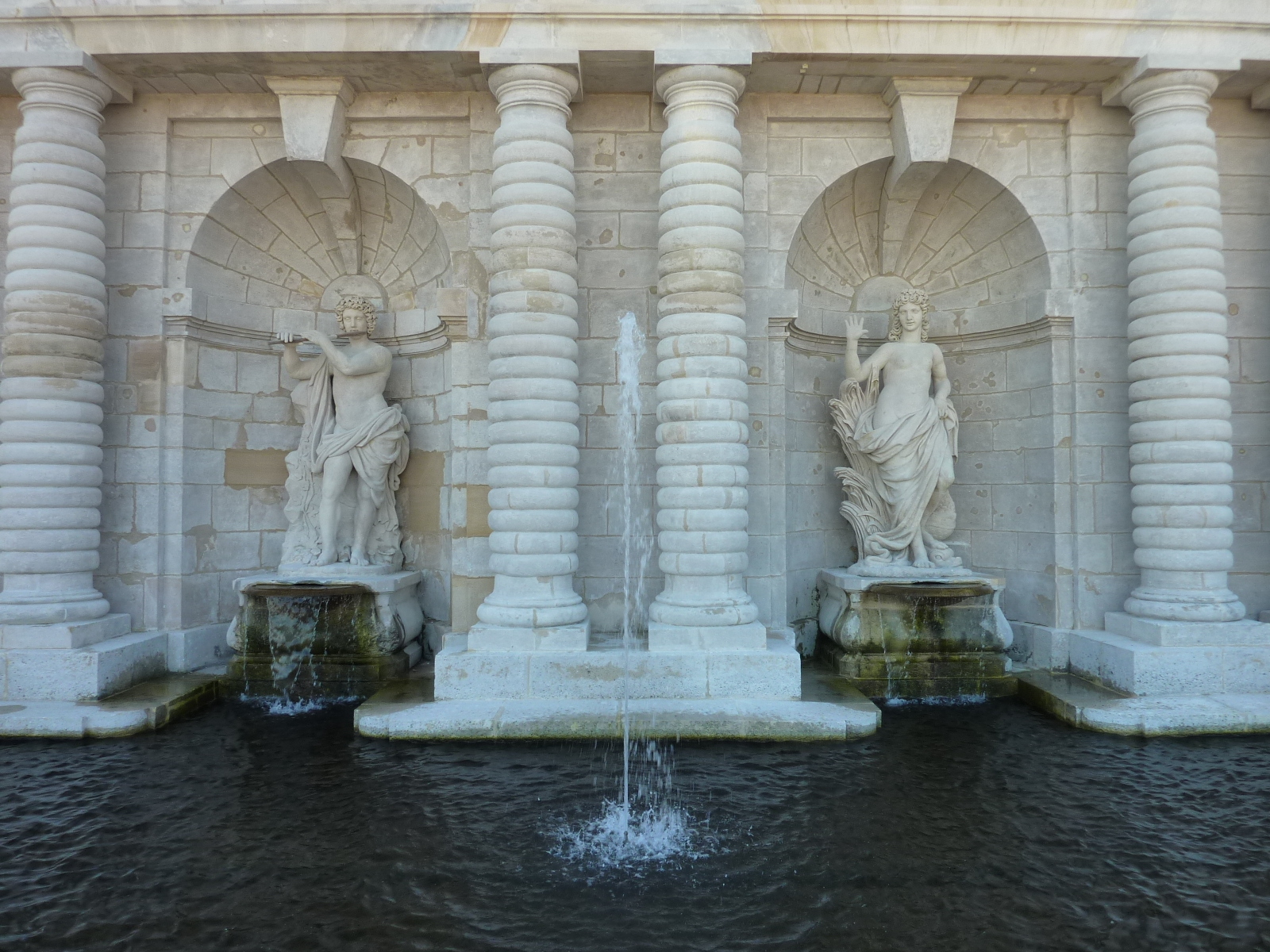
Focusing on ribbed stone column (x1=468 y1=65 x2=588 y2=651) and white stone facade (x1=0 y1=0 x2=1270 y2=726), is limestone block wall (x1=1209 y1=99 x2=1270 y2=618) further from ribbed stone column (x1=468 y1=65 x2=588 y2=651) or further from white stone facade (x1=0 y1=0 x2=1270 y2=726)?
ribbed stone column (x1=468 y1=65 x2=588 y2=651)

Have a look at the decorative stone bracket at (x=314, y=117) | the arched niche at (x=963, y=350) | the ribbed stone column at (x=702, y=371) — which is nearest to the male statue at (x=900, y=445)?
the arched niche at (x=963, y=350)

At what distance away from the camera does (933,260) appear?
894 centimetres

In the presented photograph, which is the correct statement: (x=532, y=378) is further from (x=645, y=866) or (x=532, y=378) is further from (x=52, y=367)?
(x=52, y=367)

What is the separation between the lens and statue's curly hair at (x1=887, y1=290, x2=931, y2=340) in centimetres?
806

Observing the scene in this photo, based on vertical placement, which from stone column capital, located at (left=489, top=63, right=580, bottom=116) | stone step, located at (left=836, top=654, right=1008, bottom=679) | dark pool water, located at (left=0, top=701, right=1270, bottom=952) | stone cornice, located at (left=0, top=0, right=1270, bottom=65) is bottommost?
dark pool water, located at (left=0, top=701, right=1270, bottom=952)

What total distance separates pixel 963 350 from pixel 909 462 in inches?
72.1

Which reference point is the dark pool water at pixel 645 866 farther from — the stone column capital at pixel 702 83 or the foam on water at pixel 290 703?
the stone column capital at pixel 702 83

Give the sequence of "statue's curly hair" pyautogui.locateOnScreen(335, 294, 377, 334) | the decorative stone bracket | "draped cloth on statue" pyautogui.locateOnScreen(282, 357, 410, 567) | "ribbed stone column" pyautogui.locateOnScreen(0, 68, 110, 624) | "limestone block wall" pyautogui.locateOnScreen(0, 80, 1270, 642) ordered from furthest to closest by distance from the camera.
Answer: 1. "statue's curly hair" pyautogui.locateOnScreen(335, 294, 377, 334)
2. "draped cloth on statue" pyautogui.locateOnScreen(282, 357, 410, 567)
3. "limestone block wall" pyautogui.locateOnScreen(0, 80, 1270, 642)
4. the decorative stone bracket
5. "ribbed stone column" pyautogui.locateOnScreen(0, 68, 110, 624)

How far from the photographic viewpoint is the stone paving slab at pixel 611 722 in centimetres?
596

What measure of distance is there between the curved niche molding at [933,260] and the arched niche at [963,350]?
0.01 m

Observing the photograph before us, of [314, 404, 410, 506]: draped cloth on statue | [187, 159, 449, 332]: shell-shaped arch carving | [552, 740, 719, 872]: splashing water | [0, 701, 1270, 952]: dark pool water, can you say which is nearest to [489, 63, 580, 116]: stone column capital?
[187, 159, 449, 332]: shell-shaped arch carving

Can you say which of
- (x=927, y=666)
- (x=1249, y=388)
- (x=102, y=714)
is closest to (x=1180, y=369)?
(x=1249, y=388)

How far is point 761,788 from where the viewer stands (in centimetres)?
501

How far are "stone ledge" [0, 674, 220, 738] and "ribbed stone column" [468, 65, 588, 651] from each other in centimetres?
246
